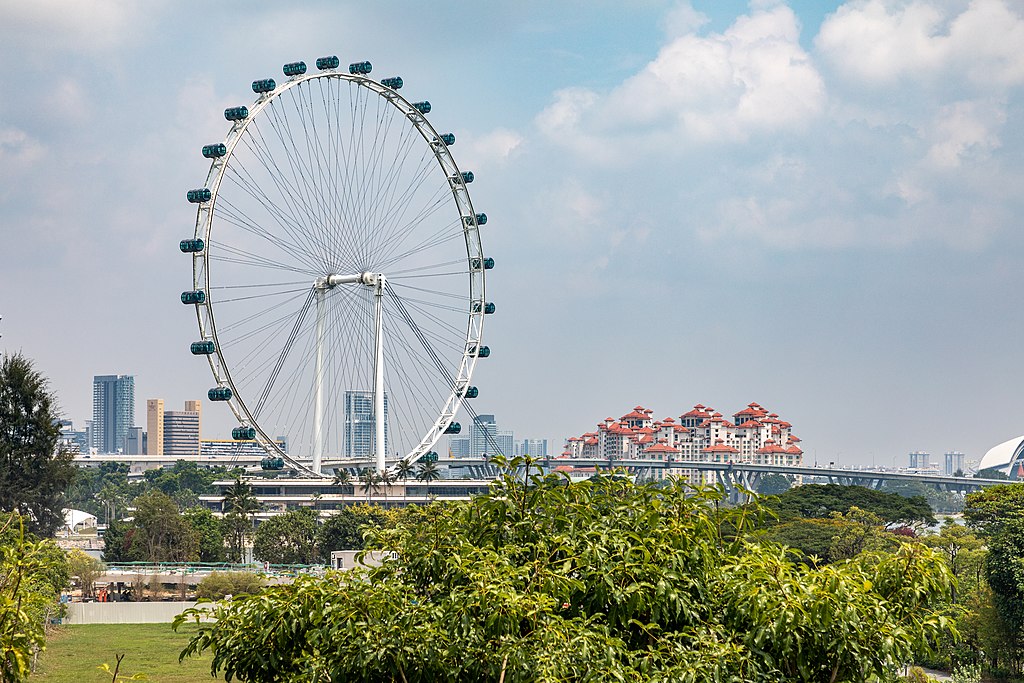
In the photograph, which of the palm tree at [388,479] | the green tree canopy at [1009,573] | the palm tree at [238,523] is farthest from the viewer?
the palm tree at [388,479]

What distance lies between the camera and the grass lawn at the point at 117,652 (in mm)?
32656

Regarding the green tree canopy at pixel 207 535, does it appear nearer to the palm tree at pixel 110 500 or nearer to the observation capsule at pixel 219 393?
the observation capsule at pixel 219 393

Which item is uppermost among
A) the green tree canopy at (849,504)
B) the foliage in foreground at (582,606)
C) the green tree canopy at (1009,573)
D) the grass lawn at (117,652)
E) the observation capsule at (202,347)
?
the observation capsule at (202,347)

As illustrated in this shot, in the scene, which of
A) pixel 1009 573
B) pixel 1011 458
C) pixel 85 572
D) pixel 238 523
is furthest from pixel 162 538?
pixel 1011 458

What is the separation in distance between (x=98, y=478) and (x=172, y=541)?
306 ft

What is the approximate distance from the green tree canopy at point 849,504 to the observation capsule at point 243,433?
3268 centimetres

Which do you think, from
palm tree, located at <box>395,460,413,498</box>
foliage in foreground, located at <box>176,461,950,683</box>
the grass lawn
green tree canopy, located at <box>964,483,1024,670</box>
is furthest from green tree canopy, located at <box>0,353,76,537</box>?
foliage in foreground, located at <box>176,461,950,683</box>

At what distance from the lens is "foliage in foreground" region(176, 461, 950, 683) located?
891 centimetres

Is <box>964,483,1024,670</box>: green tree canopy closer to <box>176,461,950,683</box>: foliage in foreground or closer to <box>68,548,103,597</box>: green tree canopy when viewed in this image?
<box>176,461,950,683</box>: foliage in foreground

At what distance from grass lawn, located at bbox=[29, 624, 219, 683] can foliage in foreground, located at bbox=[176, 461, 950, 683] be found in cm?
2063

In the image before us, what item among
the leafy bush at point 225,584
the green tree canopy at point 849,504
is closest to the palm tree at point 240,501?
the leafy bush at point 225,584

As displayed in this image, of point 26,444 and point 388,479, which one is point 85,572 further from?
point 388,479

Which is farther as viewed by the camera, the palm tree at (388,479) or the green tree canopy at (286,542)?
the palm tree at (388,479)

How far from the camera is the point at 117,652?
3797 centimetres
